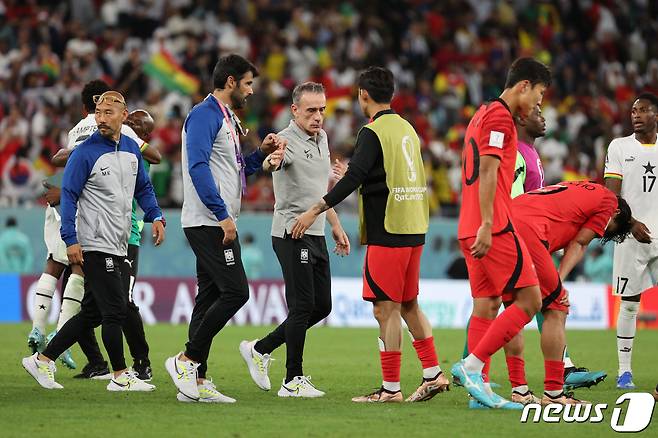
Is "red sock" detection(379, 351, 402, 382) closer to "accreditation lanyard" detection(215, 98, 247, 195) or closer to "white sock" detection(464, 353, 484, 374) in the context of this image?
"white sock" detection(464, 353, 484, 374)

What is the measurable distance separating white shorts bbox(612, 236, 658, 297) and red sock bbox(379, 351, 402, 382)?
3.26 metres

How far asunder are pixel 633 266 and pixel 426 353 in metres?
3.06

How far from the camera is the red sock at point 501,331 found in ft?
29.4

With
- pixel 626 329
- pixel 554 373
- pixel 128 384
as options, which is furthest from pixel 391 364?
pixel 626 329

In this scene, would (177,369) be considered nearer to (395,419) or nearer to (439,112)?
(395,419)

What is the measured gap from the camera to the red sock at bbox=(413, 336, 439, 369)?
10.1 m

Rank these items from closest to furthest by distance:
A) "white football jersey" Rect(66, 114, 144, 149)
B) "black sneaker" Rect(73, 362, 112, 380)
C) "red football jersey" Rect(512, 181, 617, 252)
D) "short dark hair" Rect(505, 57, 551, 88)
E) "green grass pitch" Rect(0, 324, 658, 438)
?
"green grass pitch" Rect(0, 324, 658, 438) → "short dark hair" Rect(505, 57, 551, 88) → "red football jersey" Rect(512, 181, 617, 252) → "white football jersey" Rect(66, 114, 144, 149) → "black sneaker" Rect(73, 362, 112, 380)

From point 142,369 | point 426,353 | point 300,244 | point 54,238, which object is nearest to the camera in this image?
point 426,353

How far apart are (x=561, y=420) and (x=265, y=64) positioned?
19.5m

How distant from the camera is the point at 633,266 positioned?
12094mm

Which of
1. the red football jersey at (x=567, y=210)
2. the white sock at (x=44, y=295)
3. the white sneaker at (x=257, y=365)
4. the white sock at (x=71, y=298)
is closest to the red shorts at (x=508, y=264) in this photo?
the red football jersey at (x=567, y=210)

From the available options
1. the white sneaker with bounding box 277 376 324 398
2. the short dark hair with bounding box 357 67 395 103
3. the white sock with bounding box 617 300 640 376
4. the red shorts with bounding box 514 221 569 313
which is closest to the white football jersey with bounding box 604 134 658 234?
the white sock with bounding box 617 300 640 376

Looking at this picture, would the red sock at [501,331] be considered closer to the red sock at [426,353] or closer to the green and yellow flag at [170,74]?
the red sock at [426,353]

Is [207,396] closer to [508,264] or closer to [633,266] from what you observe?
[508,264]
